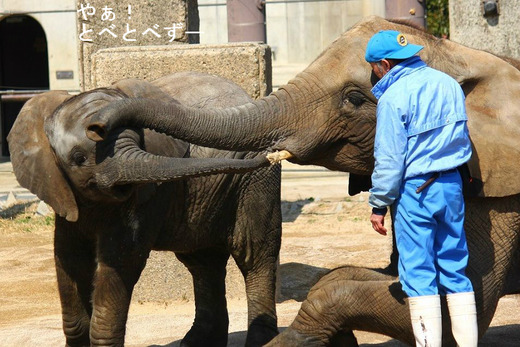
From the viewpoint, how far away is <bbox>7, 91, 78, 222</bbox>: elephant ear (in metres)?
5.72

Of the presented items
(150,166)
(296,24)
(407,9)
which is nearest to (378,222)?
(150,166)

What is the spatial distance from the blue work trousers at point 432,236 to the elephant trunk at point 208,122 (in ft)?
2.30

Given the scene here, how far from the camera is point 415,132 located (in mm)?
5125

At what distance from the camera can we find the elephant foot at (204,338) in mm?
6941

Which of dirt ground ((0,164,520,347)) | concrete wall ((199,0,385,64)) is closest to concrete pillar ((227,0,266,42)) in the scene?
dirt ground ((0,164,520,347))

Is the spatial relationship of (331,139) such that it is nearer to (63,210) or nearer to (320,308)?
(320,308)

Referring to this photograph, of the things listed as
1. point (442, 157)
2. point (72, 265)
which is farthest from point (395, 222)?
point (72, 265)

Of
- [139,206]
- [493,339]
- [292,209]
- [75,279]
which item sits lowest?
[292,209]

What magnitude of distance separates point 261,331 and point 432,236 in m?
1.84

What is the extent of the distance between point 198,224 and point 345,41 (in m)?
1.48

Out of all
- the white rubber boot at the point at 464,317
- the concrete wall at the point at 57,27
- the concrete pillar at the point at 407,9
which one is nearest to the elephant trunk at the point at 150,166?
the white rubber boot at the point at 464,317

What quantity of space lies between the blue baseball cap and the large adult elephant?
23cm

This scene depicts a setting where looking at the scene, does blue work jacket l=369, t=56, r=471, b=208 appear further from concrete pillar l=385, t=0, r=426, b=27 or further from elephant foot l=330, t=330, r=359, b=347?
concrete pillar l=385, t=0, r=426, b=27

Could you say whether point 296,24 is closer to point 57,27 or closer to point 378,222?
point 57,27
